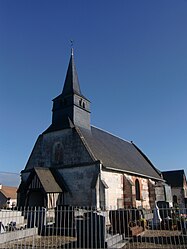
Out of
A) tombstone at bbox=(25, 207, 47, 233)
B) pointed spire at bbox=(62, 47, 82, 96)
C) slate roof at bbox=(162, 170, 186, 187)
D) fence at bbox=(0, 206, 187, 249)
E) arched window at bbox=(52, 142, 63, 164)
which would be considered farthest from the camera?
slate roof at bbox=(162, 170, 186, 187)

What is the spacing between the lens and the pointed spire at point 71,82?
931 inches

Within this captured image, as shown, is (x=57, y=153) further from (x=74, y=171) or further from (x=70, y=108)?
(x=70, y=108)

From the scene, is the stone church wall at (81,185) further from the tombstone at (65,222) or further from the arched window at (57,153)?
the tombstone at (65,222)

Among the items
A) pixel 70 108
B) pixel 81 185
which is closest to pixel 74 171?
pixel 81 185

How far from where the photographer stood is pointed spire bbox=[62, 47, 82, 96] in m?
23.6

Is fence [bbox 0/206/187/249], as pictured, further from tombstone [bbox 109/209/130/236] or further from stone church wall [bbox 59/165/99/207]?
stone church wall [bbox 59/165/99/207]

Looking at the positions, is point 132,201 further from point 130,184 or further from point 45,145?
point 45,145

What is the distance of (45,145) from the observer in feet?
73.5

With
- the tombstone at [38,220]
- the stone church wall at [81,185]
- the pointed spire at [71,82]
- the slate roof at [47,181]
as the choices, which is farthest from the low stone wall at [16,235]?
the pointed spire at [71,82]

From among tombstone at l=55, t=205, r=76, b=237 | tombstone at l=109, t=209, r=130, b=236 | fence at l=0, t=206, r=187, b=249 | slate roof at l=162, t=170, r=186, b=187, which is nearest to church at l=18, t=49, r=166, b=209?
fence at l=0, t=206, r=187, b=249

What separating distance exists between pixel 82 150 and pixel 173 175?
32.0 m

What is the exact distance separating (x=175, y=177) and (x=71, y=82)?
31.1 meters

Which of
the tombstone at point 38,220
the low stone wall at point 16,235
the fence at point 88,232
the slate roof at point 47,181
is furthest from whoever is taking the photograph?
the slate roof at point 47,181

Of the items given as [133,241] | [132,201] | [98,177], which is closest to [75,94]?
[98,177]
